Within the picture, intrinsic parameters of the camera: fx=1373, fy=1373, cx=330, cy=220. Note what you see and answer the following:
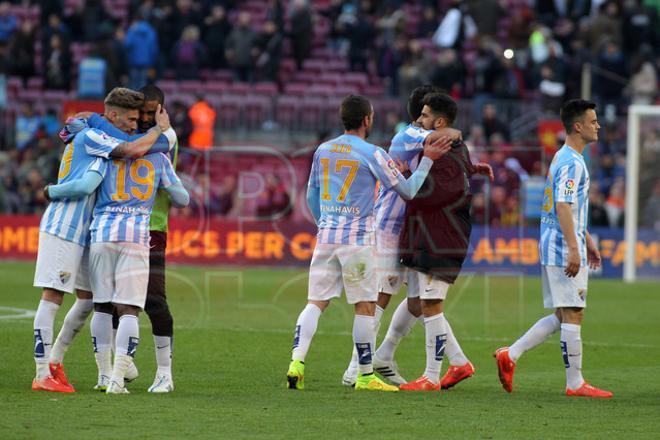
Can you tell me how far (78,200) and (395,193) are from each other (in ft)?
8.47

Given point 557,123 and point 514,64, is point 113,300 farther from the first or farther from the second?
point 514,64

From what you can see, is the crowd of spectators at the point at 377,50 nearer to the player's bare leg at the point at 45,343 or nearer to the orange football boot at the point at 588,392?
the orange football boot at the point at 588,392

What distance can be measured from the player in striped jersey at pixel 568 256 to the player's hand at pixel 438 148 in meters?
0.86

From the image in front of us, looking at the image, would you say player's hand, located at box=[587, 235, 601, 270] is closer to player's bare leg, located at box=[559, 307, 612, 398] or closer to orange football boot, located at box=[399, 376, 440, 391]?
player's bare leg, located at box=[559, 307, 612, 398]

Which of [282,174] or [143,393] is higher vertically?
[282,174]

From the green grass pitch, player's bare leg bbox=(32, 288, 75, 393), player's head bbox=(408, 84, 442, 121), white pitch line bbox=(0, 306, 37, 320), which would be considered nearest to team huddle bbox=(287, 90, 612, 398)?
player's head bbox=(408, 84, 442, 121)

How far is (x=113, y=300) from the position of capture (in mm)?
9516

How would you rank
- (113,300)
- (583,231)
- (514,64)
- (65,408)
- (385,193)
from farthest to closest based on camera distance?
(514,64) < (385,193) < (583,231) < (113,300) < (65,408)

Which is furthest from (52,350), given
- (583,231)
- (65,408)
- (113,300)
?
(583,231)

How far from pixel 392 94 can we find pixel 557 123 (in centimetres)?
506

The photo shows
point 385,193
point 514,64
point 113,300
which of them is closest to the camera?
point 113,300

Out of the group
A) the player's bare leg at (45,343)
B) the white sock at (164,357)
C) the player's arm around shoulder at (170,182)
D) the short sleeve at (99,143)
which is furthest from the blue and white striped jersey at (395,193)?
the player's bare leg at (45,343)

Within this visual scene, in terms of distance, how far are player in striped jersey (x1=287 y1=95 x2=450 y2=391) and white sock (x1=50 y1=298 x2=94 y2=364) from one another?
5.15 feet

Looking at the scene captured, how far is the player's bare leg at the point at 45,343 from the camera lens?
9570 mm
